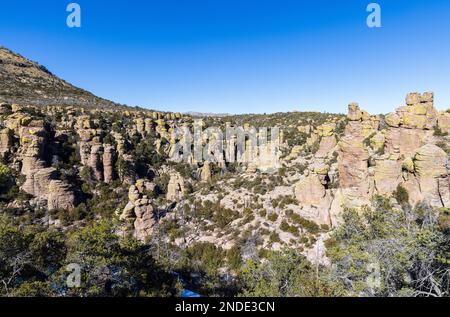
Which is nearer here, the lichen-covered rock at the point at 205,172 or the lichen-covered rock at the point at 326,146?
the lichen-covered rock at the point at 326,146

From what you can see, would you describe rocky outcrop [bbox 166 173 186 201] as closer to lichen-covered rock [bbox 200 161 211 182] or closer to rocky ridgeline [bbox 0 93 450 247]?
rocky ridgeline [bbox 0 93 450 247]

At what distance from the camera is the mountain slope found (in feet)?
172

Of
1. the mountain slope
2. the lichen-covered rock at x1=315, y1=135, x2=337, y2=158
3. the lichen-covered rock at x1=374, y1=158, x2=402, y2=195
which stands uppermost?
the mountain slope

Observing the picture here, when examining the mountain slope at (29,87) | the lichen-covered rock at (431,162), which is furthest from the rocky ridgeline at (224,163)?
the mountain slope at (29,87)

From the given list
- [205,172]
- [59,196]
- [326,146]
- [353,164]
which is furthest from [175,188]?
[353,164]

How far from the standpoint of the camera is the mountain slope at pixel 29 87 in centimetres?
5231

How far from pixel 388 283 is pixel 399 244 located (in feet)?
5.14

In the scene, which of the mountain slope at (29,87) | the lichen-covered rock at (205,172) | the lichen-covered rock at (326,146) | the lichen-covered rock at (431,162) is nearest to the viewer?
the lichen-covered rock at (431,162)

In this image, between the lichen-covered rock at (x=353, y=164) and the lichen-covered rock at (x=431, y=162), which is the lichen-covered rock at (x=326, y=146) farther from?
the lichen-covered rock at (x=431, y=162)

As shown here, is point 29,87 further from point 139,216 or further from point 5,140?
point 139,216

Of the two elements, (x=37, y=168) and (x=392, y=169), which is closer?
(x=392, y=169)

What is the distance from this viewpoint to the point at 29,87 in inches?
2318

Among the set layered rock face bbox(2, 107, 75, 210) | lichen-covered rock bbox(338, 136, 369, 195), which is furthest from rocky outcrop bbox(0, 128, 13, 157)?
lichen-covered rock bbox(338, 136, 369, 195)
